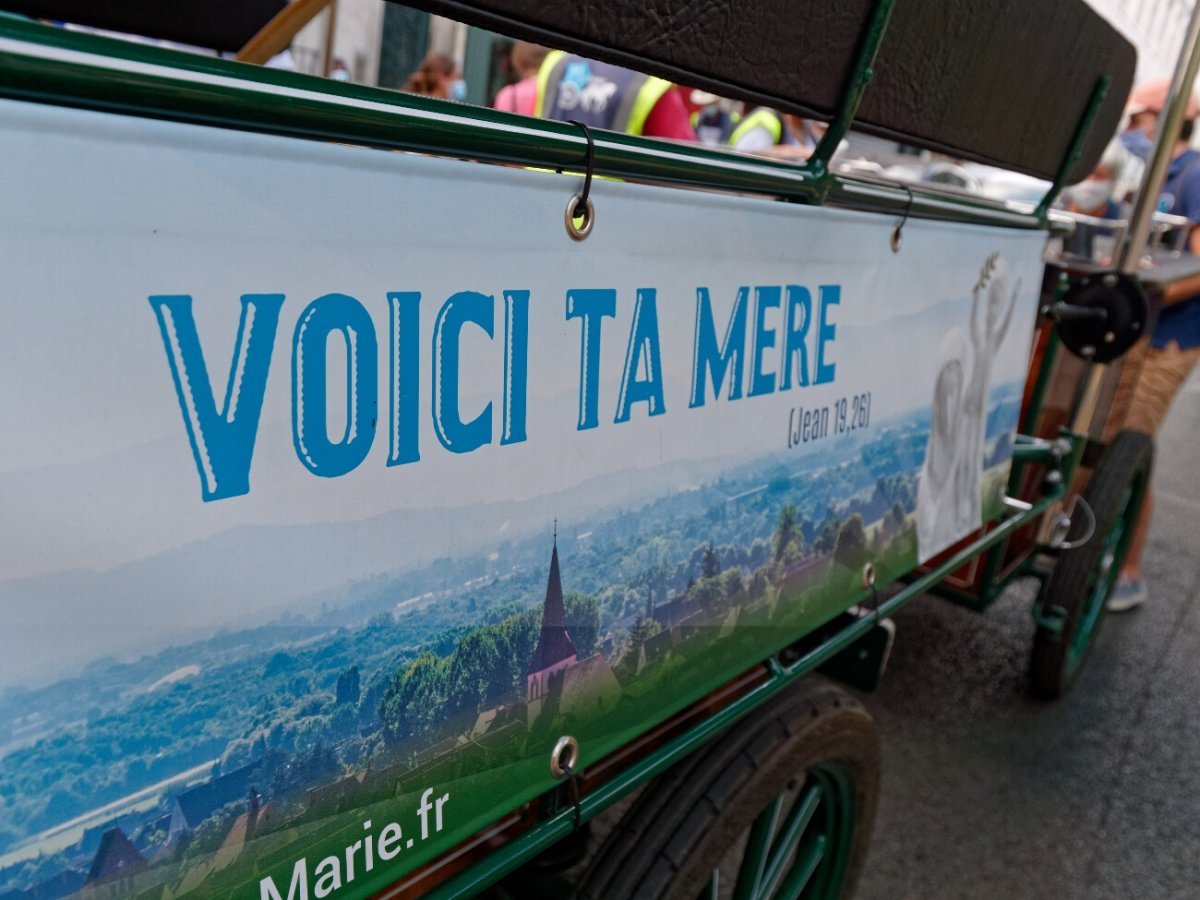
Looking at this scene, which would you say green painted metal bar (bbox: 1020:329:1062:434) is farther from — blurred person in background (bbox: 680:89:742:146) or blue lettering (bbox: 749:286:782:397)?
blurred person in background (bbox: 680:89:742:146)

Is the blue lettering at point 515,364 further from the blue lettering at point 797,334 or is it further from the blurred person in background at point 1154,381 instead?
the blurred person in background at point 1154,381

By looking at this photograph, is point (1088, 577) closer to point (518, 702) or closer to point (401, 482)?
point (518, 702)

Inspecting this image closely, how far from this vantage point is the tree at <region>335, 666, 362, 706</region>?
2.66ft

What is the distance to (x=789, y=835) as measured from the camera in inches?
60.4

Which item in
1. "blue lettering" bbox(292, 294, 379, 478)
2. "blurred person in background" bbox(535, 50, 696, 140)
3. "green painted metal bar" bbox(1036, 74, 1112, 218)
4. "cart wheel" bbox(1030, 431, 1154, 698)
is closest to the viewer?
"blue lettering" bbox(292, 294, 379, 478)

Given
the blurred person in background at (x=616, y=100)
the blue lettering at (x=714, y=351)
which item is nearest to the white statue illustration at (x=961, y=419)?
the blue lettering at (x=714, y=351)

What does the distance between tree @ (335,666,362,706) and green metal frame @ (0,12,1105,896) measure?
0.26m

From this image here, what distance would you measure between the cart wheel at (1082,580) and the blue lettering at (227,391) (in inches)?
105

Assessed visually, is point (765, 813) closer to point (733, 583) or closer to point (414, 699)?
point (733, 583)

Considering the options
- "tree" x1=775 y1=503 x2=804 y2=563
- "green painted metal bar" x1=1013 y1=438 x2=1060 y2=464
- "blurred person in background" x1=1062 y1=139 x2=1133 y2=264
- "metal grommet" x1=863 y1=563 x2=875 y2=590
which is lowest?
"green painted metal bar" x1=1013 y1=438 x2=1060 y2=464

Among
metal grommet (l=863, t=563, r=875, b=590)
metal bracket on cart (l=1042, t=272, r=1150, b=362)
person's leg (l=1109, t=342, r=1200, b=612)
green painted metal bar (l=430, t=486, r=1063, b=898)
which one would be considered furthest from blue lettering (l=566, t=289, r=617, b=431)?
person's leg (l=1109, t=342, r=1200, b=612)

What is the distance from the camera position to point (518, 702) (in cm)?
98

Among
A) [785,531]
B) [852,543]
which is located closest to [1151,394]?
[852,543]

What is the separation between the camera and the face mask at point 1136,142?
6108 millimetres
